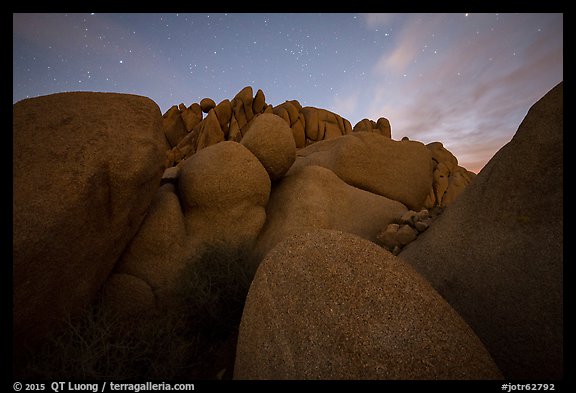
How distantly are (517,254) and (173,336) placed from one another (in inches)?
166

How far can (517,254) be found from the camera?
2.69 m

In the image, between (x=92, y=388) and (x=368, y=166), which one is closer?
(x=92, y=388)

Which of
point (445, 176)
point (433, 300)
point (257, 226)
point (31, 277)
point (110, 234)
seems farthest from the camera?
point (445, 176)

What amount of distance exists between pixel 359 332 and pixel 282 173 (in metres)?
→ 5.14

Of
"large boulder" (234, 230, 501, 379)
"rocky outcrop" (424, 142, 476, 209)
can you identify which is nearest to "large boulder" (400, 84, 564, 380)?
"large boulder" (234, 230, 501, 379)

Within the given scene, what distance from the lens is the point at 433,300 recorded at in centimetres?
189

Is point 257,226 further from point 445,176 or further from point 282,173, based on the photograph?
point 445,176

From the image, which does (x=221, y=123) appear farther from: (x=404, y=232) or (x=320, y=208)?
(x=404, y=232)

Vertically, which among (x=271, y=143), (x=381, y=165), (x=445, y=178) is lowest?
(x=445, y=178)

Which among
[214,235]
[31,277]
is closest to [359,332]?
[31,277]

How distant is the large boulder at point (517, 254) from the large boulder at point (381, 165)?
428 centimetres

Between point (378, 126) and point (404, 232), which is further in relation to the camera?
point (378, 126)

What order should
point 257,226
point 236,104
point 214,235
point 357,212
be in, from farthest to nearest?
point 236,104 → point 357,212 → point 257,226 → point 214,235

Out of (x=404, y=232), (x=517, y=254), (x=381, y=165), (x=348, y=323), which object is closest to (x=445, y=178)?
(x=381, y=165)
